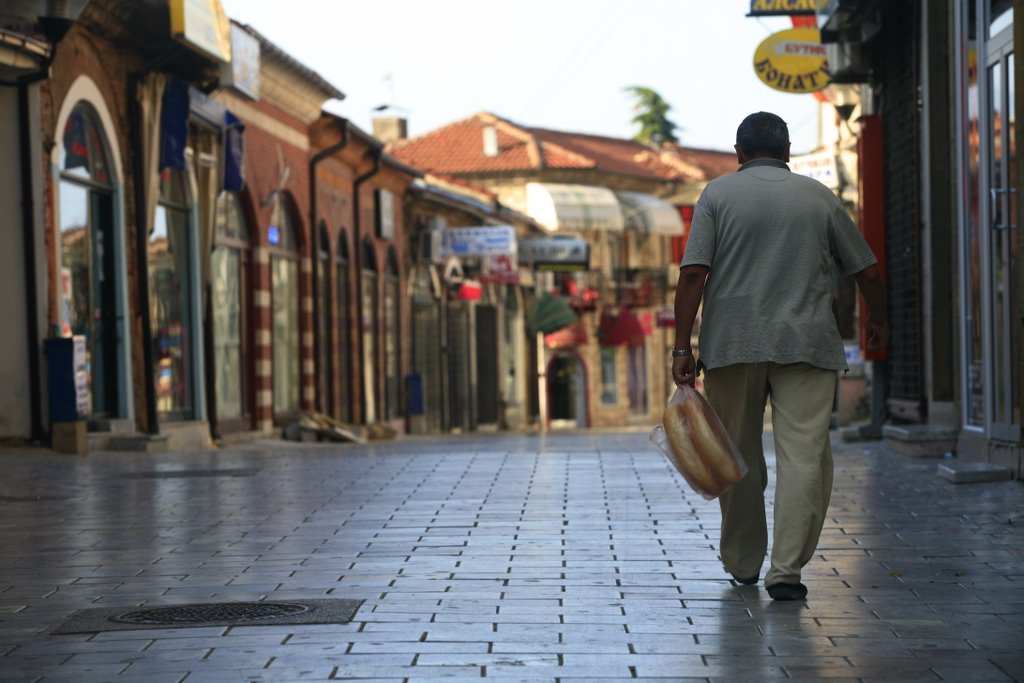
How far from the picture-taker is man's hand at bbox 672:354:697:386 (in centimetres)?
696

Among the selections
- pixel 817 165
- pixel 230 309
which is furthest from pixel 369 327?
pixel 230 309

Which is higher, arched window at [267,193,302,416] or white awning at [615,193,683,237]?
white awning at [615,193,683,237]

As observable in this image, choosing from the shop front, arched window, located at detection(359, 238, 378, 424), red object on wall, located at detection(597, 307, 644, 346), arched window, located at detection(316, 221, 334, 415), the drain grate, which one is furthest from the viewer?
red object on wall, located at detection(597, 307, 644, 346)

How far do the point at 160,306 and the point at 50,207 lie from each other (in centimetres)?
399

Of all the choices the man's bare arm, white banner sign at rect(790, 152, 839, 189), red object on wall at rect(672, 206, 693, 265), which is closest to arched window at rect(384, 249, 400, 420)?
white banner sign at rect(790, 152, 839, 189)

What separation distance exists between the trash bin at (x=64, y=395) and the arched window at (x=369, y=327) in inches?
621

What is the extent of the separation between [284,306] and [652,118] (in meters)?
54.3

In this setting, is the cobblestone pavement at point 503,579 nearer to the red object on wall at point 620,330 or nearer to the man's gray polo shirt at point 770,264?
the man's gray polo shirt at point 770,264

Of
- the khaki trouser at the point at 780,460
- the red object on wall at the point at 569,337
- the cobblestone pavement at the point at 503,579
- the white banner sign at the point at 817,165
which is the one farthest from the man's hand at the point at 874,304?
the red object on wall at the point at 569,337

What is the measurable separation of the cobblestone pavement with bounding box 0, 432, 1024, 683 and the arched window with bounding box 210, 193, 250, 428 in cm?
1067

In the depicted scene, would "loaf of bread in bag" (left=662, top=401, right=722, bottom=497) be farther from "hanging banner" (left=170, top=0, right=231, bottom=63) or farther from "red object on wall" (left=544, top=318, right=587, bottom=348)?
"red object on wall" (left=544, top=318, right=587, bottom=348)

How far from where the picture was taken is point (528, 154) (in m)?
61.4

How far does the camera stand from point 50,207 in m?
17.2

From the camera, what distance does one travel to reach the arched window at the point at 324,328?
29297 millimetres
